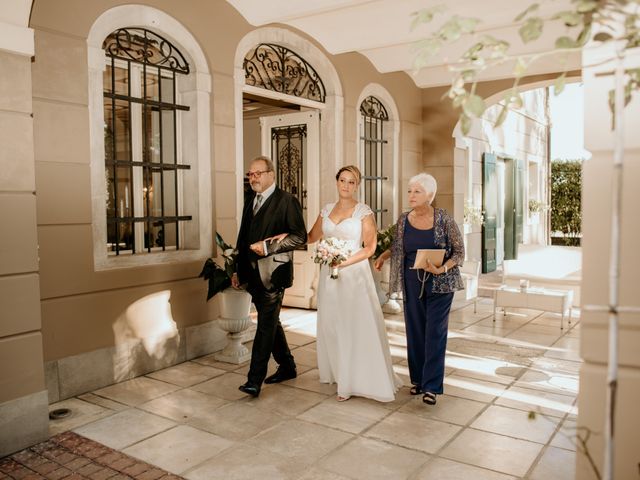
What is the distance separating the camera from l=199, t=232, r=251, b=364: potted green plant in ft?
15.6

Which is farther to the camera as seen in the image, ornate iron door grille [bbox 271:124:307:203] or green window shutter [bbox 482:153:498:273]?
green window shutter [bbox 482:153:498:273]

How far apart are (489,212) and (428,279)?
6.64 meters

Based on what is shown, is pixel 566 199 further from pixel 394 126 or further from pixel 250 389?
pixel 250 389

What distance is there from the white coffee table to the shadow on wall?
3.85m

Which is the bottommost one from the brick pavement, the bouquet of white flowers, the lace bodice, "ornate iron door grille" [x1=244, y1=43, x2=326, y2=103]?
the brick pavement

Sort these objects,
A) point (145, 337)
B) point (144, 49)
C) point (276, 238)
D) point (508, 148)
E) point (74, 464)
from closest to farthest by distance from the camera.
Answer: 1. point (74, 464)
2. point (276, 238)
3. point (145, 337)
4. point (144, 49)
5. point (508, 148)

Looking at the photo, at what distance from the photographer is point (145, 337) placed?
15.2 ft

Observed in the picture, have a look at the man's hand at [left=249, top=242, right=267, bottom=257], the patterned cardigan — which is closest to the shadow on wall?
the man's hand at [left=249, top=242, right=267, bottom=257]

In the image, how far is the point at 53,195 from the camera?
3965 millimetres

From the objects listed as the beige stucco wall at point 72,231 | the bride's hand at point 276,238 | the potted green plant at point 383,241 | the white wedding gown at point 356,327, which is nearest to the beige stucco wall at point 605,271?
the white wedding gown at point 356,327

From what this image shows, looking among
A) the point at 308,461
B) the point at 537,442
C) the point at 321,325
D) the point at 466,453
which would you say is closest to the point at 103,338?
the point at 321,325

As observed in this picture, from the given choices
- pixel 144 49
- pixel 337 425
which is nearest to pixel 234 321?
pixel 337 425

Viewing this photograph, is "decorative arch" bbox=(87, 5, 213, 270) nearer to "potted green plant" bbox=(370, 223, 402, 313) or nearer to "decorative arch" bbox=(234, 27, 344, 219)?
"decorative arch" bbox=(234, 27, 344, 219)

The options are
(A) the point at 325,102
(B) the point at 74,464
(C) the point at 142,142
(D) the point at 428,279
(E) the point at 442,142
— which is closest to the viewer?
(B) the point at 74,464
